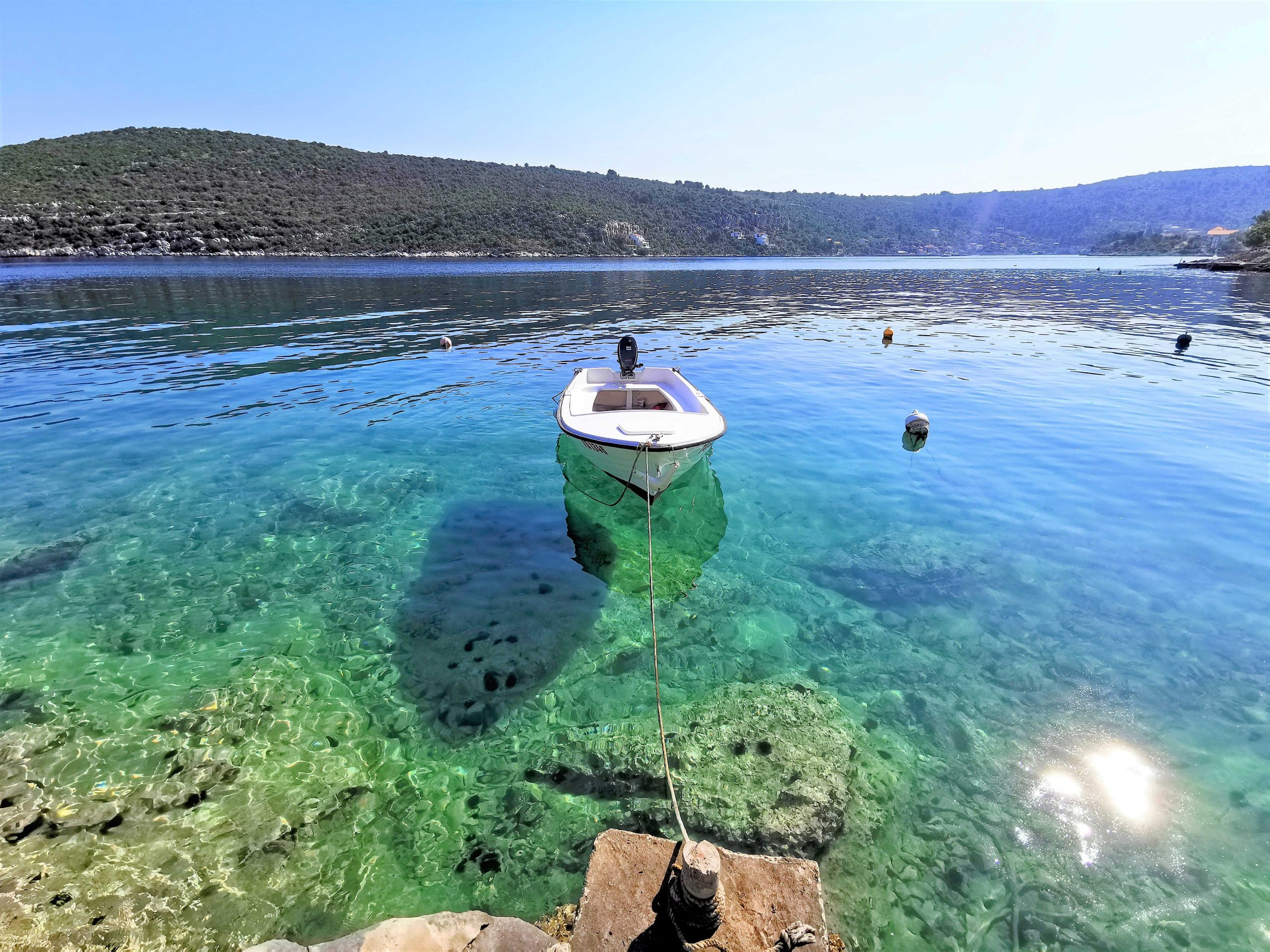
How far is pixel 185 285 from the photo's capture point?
1818 inches

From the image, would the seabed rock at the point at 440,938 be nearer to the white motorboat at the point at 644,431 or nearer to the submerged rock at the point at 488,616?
the submerged rock at the point at 488,616

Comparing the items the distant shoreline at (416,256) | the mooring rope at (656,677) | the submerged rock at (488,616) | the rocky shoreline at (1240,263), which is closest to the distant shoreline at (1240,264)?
the rocky shoreline at (1240,263)

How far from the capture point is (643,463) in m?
8.26

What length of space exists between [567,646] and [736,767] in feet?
8.29

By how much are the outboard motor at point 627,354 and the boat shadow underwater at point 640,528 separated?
2389 millimetres

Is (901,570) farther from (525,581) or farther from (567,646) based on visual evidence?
(525,581)

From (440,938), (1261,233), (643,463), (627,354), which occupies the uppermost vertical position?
(1261,233)

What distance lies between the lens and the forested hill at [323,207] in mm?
91375

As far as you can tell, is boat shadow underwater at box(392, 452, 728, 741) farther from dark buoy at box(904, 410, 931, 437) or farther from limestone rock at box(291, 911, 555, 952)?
dark buoy at box(904, 410, 931, 437)

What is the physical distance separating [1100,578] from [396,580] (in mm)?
10661

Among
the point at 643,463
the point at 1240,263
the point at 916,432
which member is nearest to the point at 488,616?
the point at 643,463

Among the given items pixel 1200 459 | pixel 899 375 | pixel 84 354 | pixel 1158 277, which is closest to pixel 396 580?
pixel 1200 459

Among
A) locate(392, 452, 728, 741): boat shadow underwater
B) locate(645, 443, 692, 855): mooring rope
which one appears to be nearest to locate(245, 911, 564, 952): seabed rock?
locate(645, 443, 692, 855): mooring rope

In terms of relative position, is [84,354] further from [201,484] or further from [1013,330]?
[1013,330]
